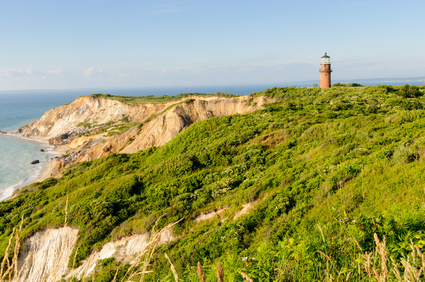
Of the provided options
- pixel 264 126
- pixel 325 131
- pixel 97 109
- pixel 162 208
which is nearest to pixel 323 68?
pixel 264 126

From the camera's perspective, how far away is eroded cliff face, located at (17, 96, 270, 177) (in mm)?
43938

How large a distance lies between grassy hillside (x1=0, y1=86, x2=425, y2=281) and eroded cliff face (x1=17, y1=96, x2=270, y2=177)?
57.1 ft

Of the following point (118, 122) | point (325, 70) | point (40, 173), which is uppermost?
point (325, 70)

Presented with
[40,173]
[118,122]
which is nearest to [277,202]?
[40,173]

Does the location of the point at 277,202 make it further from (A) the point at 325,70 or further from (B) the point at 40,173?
(B) the point at 40,173

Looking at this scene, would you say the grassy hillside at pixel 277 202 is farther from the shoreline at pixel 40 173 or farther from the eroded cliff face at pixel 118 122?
the shoreline at pixel 40 173

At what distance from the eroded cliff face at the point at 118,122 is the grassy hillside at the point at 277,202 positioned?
17408mm

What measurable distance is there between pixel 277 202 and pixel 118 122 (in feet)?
224

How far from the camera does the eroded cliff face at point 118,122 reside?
4394 cm

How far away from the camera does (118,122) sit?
2840 inches

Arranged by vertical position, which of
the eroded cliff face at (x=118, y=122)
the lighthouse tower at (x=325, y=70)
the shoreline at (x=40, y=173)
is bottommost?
the shoreline at (x=40, y=173)

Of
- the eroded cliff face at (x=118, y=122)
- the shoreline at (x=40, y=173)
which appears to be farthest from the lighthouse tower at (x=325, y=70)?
the shoreline at (x=40, y=173)

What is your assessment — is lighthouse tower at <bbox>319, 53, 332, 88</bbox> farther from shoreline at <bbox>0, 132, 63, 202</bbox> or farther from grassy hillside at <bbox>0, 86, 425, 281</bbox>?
shoreline at <bbox>0, 132, 63, 202</bbox>

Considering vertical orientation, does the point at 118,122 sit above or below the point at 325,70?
below
